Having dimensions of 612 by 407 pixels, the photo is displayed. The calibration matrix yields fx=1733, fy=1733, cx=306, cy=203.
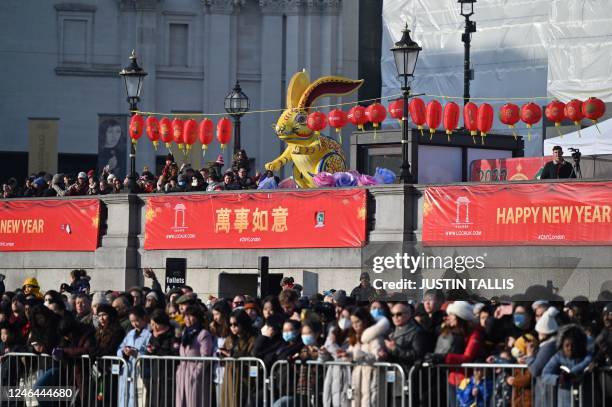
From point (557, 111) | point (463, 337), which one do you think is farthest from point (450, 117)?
point (463, 337)

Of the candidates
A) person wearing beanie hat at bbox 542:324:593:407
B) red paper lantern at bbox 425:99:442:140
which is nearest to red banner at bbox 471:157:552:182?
red paper lantern at bbox 425:99:442:140

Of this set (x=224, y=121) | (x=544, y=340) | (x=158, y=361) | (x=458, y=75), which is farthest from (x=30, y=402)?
(x=458, y=75)

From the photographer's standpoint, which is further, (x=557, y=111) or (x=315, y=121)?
(x=557, y=111)

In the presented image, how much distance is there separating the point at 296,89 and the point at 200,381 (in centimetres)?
1967

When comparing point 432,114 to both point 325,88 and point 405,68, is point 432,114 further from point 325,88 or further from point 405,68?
point 405,68

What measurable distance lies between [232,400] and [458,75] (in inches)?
1391

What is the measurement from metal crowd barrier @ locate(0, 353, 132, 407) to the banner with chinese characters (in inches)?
456

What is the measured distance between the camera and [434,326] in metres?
18.0

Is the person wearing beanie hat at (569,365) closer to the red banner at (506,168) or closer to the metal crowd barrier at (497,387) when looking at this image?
the metal crowd barrier at (497,387)

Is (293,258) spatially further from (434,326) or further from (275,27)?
(275,27)

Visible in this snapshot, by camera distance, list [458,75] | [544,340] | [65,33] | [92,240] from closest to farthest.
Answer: [544,340] < [92,240] < [458,75] < [65,33]

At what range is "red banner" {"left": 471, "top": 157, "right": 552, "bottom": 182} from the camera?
33000 mm

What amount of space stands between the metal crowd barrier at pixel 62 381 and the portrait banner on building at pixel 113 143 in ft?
127

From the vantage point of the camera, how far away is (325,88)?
37719 millimetres
